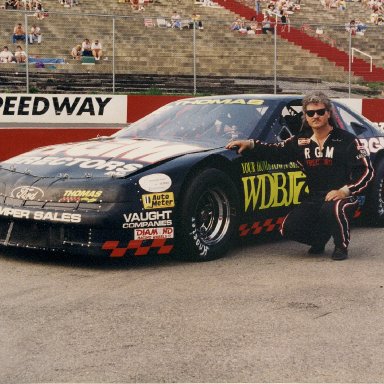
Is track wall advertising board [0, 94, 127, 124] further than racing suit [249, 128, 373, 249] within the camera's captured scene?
Yes

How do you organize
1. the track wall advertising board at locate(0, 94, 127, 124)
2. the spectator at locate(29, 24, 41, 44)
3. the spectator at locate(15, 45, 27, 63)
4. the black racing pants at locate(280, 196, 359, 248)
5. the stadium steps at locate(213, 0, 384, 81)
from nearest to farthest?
the black racing pants at locate(280, 196, 359, 248) → the track wall advertising board at locate(0, 94, 127, 124) → the spectator at locate(29, 24, 41, 44) → the spectator at locate(15, 45, 27, 63) → the stadium steps at locate(213, 0, 384, 81)

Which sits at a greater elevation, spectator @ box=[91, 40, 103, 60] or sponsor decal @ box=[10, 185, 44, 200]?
spectator @ box=[91, 40, 103, 60]

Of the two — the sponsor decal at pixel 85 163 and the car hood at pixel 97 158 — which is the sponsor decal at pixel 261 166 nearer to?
the car hood at pixel 97 158

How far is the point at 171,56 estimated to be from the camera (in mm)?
24344

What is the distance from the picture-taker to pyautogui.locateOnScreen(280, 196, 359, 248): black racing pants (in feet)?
22.7

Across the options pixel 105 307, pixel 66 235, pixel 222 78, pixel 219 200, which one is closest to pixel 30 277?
pixel 66 235

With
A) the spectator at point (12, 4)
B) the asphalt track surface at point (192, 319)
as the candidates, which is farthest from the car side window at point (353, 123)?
the spectator at point (12, 4)

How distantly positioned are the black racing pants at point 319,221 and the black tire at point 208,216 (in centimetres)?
50

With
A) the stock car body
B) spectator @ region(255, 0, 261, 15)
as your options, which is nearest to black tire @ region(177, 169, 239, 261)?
the stock car body

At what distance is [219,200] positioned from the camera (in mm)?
6883

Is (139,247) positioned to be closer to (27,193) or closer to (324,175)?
(27,193)

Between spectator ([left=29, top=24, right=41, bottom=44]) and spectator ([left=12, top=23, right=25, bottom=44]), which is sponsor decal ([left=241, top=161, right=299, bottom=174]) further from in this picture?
spectator ([left=12, top=23, right=25, bottom=44])

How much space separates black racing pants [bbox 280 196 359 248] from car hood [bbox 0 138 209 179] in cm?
96

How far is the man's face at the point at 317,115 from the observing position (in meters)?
6.99
